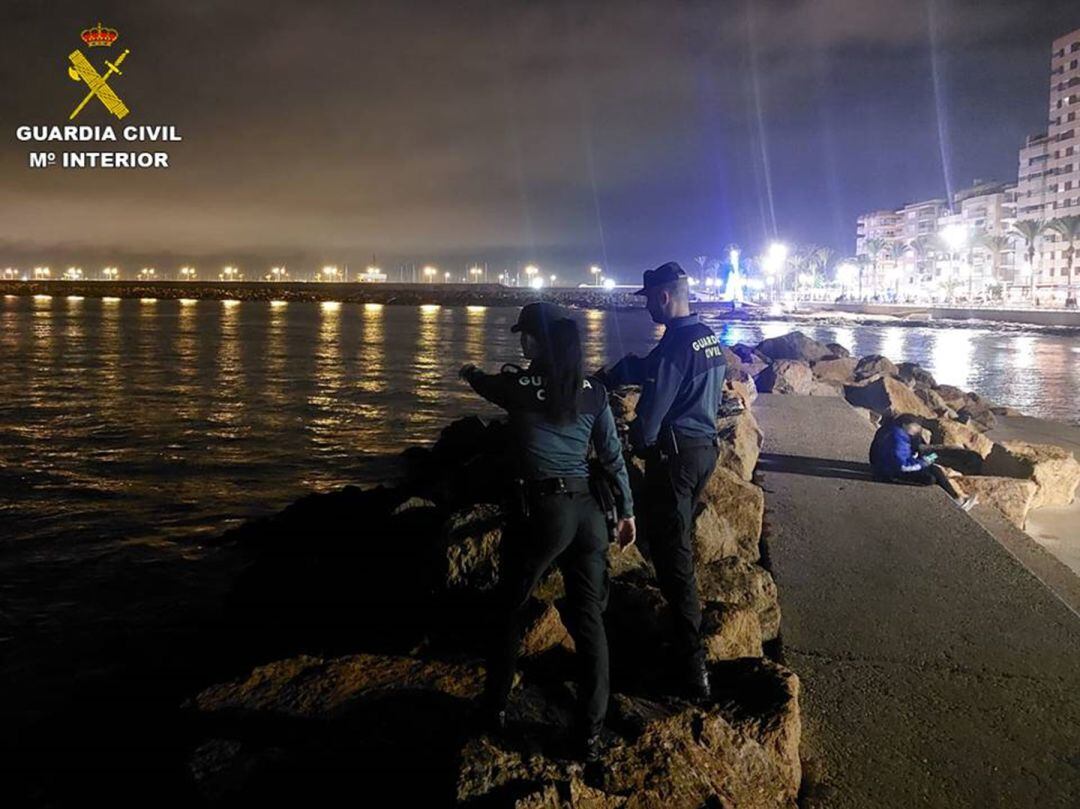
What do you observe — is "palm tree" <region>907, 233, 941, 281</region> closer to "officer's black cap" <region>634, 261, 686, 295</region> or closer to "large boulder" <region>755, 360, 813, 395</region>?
"large boulder" <region>755, 360, 813, 395</region>

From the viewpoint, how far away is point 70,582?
9727mm

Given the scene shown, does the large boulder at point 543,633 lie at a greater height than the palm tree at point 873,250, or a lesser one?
lesser

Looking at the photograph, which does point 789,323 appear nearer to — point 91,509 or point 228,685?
point 91,509

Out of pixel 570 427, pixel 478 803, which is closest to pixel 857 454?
pixel 570 427

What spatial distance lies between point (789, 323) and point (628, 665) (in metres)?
82.9

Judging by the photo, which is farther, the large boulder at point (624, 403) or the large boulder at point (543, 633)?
the large boulder at point (624, 403)

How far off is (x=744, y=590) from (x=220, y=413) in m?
21.6

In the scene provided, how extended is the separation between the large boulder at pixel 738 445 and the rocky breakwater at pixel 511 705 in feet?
4.12

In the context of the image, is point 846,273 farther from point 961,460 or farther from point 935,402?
point 961,460

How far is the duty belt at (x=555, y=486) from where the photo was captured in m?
3.48

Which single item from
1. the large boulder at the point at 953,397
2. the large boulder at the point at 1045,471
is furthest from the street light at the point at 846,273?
the large boulder at the point at 1045,471

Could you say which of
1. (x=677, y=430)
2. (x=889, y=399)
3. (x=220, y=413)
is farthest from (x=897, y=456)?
(x=220, y=413)

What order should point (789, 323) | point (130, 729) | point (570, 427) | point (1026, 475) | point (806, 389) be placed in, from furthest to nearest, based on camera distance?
1. point (789, 323)
2. point (806, 389)
3. point (1026, 475)
4. point (130, 729)
5. point (570, 427)

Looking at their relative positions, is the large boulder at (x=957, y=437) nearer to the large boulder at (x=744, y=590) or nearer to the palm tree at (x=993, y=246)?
the large boulder at (x=744, y=590)
